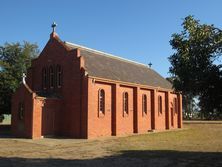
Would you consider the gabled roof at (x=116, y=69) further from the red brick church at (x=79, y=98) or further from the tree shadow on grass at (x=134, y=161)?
the tree shadow on grass at (x=134, y=161)

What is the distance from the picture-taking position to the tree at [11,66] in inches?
1554

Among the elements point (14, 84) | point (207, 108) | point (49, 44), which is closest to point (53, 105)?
point (49, 44)

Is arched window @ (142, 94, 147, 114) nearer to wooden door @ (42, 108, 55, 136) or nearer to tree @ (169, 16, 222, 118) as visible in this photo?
wooden door @ (42, 108, 55, 136)

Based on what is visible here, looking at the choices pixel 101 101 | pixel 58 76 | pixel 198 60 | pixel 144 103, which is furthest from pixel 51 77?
pixel 198 60

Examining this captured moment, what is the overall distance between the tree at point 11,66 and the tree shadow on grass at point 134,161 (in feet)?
74.5

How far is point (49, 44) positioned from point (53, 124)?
8.90 meters

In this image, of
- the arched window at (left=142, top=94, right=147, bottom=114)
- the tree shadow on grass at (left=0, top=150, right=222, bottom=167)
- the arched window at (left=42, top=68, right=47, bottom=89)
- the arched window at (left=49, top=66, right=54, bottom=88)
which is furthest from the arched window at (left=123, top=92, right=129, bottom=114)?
the tree shadow on grass at (left=0, top=150, right=222, bottom=167)

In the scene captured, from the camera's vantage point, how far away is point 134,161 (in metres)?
17.4

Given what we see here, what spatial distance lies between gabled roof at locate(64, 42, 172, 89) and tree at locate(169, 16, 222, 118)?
1847 cm

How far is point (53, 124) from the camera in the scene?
107 ft

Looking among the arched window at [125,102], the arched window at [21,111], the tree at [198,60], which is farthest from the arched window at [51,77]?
the tree at [198,60]

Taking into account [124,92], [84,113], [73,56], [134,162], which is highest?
[73,56]

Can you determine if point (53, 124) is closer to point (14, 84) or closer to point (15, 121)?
point (15, 121)

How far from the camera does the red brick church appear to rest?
1230 inches
